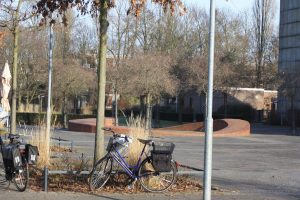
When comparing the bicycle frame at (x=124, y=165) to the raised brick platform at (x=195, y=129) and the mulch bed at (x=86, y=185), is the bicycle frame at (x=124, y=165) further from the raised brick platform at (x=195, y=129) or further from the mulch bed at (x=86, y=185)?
the raised brick platform at (x=195, y=129)

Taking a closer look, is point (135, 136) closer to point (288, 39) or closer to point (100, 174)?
point (100, 174)

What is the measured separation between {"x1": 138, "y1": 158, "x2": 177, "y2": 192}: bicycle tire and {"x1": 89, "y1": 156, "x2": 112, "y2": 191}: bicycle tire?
1.89 feet

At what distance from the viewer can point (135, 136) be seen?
12.8 metres

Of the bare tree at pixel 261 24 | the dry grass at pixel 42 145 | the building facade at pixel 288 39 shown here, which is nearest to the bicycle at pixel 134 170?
the dry grass at pixel 42 145

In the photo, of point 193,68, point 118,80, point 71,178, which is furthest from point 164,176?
point 193,68

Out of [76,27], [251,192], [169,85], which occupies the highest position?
[76,27]

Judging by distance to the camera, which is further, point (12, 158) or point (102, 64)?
point (102, 64)

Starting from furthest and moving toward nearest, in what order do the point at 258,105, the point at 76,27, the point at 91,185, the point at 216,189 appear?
the point at 258,105 → the point at 76,27 → the point at 216,189 → the point at 91,185

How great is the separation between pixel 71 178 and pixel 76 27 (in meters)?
44.0

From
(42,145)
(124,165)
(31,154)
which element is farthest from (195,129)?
(31,154)

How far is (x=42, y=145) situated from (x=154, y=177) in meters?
3.82

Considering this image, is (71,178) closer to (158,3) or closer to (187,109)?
(158,3)

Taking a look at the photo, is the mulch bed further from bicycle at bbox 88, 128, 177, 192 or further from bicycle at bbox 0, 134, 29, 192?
bicycle at bbox 0, 134, 29, 192

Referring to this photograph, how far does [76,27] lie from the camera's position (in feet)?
178
